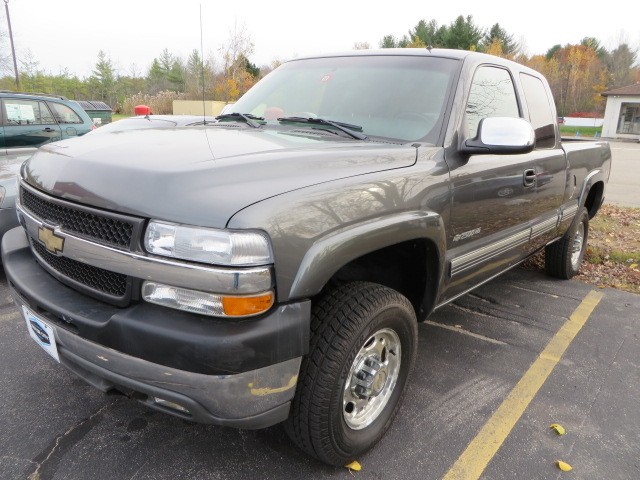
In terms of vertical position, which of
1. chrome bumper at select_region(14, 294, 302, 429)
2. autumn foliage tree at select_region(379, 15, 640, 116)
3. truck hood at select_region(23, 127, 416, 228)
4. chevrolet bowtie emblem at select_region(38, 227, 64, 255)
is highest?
autumn foliage tree at select_region(379, 15, 640, 116)

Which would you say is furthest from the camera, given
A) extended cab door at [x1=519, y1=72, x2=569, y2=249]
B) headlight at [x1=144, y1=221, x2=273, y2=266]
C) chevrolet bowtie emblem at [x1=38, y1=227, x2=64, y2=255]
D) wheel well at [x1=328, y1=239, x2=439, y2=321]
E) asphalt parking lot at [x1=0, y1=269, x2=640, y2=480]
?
extended cab door at [x1=519, y1=72, x2=569, y2=249]

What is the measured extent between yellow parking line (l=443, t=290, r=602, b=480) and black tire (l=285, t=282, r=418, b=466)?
0.46 m

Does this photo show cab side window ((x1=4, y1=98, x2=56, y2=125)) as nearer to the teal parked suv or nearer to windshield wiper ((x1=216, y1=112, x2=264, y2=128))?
the teal parked suv

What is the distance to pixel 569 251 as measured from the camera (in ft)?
15.9

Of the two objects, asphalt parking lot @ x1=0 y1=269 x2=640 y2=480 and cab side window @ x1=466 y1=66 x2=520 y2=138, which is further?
cab side window @ x1=466 y1=66 x2=520 y2=138

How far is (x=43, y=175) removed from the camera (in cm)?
215

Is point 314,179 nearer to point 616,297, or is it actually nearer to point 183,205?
point 183,205

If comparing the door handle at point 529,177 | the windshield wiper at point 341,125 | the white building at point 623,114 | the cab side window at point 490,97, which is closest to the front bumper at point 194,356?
the windshield wiper at point 341,125

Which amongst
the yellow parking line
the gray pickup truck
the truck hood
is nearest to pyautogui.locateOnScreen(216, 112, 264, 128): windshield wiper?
the gray pickup truck

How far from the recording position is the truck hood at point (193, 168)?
168 cm

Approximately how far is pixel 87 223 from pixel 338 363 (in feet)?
3.63

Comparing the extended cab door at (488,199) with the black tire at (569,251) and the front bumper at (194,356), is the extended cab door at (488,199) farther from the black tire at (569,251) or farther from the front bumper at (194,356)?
the black tire at (569,251)

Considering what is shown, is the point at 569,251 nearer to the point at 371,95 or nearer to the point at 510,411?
the point at 510,411

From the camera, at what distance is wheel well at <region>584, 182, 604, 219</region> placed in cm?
511
